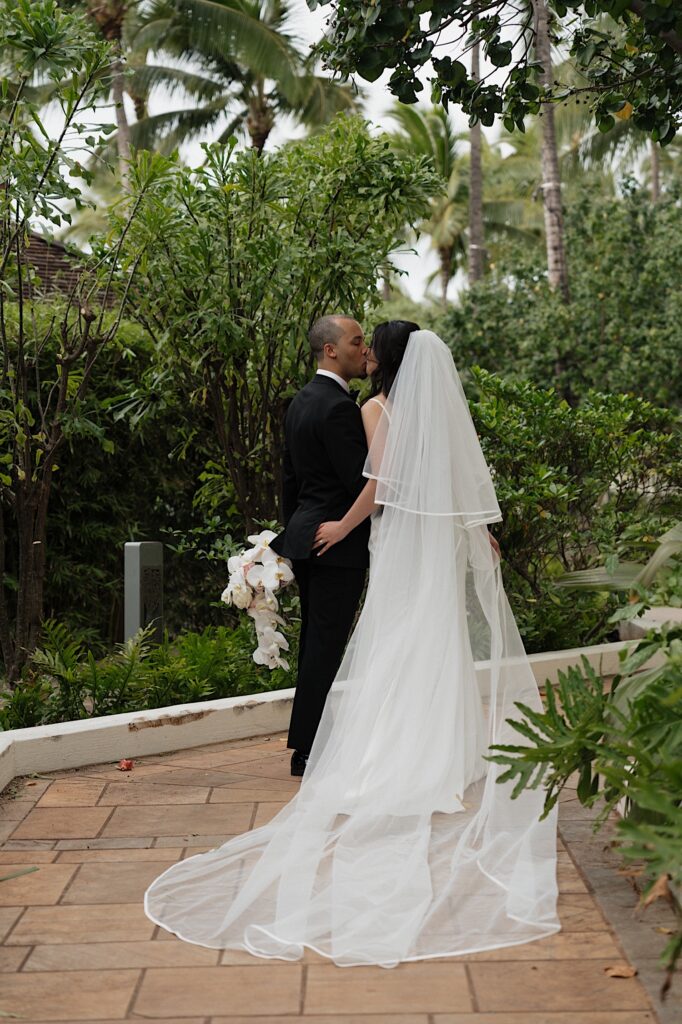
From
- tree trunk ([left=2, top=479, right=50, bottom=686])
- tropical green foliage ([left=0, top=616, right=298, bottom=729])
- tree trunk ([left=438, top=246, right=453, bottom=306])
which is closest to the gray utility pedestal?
tropical green foliage ([left=0, top=616, right=298, bottom=729])

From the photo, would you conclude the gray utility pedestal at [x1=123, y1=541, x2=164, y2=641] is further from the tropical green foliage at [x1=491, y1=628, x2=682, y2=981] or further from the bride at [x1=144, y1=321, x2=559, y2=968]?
the tropical green foliage at [x1=491, y1=628, x2=682, y2=981]

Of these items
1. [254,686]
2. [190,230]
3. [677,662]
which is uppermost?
[190,230]

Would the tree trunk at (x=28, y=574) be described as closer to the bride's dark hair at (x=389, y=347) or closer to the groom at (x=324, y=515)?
the groom at (x=324, y=515)

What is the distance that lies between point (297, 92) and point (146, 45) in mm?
3773

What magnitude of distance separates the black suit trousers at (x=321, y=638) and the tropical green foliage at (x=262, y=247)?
6.51ft

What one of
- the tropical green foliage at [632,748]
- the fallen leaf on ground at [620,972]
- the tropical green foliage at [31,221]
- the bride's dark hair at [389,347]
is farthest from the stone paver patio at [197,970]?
the tropical green foliage at [31,221]

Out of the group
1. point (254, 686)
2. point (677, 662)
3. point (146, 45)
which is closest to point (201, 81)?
point (146, 45)

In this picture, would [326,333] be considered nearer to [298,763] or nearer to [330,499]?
[330,499]

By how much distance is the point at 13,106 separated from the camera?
239 inches

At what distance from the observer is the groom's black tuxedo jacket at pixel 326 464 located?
512cm

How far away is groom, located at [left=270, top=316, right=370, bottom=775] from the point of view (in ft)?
17.0

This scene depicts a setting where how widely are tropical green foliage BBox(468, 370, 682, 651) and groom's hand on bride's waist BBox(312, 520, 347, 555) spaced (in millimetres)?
2054

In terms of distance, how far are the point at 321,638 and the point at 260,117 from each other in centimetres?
2504

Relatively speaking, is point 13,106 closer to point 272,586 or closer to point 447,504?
point 272,586
